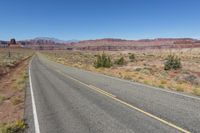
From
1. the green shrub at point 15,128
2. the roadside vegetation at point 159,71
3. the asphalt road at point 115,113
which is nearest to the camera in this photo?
the asphalt road at point 115,113

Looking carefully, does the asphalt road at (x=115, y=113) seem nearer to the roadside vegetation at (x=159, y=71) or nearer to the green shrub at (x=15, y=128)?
the green shrub at (x=15, y=128)

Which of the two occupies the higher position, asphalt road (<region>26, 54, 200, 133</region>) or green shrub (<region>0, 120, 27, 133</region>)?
asphalt road (<region>26, 54, 200, 133</region>)

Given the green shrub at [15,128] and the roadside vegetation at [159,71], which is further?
the roadside vegetation at [159,71]

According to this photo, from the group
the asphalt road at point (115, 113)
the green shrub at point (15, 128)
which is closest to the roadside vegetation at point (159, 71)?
the asphalt road at point (115, 113)

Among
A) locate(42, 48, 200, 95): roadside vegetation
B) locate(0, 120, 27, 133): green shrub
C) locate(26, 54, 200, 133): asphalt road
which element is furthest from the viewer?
locate(42, 48, 200, 95): roadside vegetation

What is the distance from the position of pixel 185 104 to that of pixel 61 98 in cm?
678

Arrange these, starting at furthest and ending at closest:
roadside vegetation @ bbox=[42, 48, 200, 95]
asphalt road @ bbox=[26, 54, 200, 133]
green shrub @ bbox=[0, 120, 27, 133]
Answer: roadside vegetation @ bbox=[42, 48, 200, 95] → green shrub @ bbox=[0, 120, 27, 133] → asphalt road @ bbox=[26, 54, 200, 133]

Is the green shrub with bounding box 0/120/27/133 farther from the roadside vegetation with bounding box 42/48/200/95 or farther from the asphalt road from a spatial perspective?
the roadside vegetation with bounding box 42/48/200/95

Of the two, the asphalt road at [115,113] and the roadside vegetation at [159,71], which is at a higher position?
the asphalt road at [115,113]

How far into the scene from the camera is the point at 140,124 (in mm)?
7410

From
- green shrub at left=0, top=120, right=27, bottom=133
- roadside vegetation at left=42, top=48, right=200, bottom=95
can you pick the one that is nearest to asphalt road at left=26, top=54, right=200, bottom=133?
green shrub at left=0, top=120, right=27, bottom=133

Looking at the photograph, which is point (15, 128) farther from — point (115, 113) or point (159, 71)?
point (159, 71)

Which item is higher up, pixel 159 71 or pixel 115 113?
pixel 115 113

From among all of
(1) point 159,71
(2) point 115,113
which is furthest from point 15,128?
(1) point 159,71
